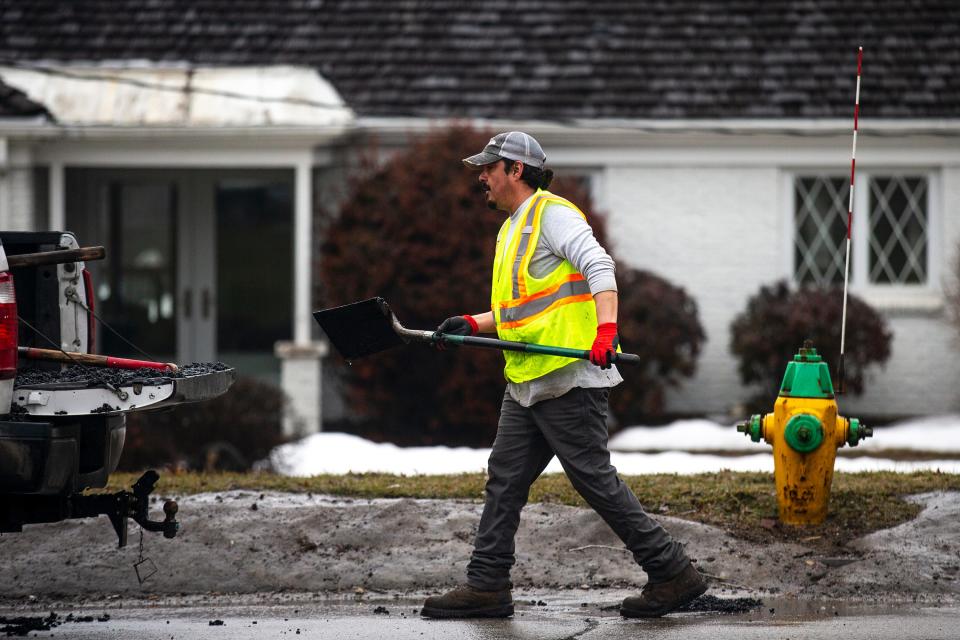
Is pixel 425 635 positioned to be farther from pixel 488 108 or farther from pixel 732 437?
pixel 488 108

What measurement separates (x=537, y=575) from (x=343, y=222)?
727 cm

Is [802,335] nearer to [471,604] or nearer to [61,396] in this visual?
[471,604]

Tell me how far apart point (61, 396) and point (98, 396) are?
133 mm

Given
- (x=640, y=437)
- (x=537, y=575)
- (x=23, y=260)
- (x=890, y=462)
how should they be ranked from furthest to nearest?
(x=640, y=437) < (x=890, y=462) < (x=537, y=575) < (x=23, y=260)

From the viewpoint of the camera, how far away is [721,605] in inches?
247

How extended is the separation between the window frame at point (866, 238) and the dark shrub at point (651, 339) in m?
1.43

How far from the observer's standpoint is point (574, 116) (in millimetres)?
14578

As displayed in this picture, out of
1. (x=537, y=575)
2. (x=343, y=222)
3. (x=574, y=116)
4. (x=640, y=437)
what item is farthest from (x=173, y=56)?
(x=537, y=575)

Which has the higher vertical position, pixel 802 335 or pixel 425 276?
pixel 425 276

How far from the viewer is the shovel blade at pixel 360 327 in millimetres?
6355

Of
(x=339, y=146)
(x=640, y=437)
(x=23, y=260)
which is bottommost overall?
(x=640, y=437)

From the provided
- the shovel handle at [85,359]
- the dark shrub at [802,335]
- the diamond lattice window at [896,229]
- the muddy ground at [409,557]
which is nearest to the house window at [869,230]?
the diamond lattice window at [896,229]

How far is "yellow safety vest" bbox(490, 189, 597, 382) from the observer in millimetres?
6023

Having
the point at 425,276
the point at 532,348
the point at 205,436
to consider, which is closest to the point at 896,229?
the point at 425,276
